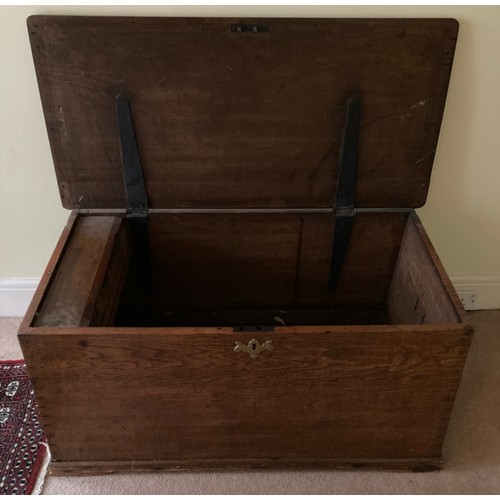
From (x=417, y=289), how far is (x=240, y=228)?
1.59 feet

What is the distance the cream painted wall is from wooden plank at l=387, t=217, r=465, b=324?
0.61 ft

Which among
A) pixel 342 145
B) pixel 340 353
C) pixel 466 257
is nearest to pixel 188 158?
pixel 342 145

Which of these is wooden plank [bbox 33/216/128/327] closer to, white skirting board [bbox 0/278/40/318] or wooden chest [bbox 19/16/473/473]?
wooden chest [bbox 19/16/473/473]

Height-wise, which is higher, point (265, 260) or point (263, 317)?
point (265, 260)

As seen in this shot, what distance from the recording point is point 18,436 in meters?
1.40

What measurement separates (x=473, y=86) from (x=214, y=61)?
64 centimetres

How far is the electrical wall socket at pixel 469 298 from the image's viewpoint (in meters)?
1.76

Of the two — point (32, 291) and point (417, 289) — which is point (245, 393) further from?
point (32, 291)

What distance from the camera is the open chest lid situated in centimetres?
121

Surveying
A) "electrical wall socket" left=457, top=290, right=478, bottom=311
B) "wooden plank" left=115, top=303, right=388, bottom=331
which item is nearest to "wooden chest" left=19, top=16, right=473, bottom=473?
"wooden plank" left=115, top=303, right=388, bottom=331

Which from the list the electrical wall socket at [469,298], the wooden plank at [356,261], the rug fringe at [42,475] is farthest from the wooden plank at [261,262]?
the rug fringe at [42,475]

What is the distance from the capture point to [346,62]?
1.25 metres

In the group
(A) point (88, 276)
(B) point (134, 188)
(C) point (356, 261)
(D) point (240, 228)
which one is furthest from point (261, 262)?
(A) point (88, 276)

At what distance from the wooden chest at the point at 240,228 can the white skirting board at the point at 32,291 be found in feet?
1.12
